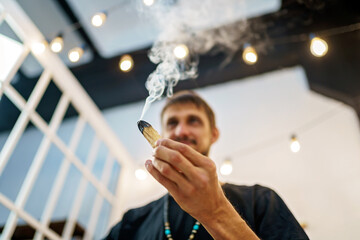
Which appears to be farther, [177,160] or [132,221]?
[132,221]

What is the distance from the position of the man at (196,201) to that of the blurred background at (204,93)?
1.39ft

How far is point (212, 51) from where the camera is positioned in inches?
114

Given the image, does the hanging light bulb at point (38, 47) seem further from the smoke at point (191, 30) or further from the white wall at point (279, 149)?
the white wall at point (279, 149)

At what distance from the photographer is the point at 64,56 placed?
299 cm

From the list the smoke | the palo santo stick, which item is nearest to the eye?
the smoke

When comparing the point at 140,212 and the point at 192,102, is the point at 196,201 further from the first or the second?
the point at 192,102

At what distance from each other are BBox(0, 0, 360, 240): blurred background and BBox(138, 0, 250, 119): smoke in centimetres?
1

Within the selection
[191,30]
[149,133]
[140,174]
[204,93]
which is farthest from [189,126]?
[204,93]

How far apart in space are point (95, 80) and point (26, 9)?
898 millimetres

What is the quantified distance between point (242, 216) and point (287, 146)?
5.98ft

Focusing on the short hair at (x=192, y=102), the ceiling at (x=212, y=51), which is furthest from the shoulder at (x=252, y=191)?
the ceiling at (x=212, y=51)

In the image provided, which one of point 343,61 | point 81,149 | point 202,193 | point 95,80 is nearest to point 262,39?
point 343,61

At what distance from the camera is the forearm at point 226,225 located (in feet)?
2.54

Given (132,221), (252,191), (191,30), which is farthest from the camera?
(191,30)
